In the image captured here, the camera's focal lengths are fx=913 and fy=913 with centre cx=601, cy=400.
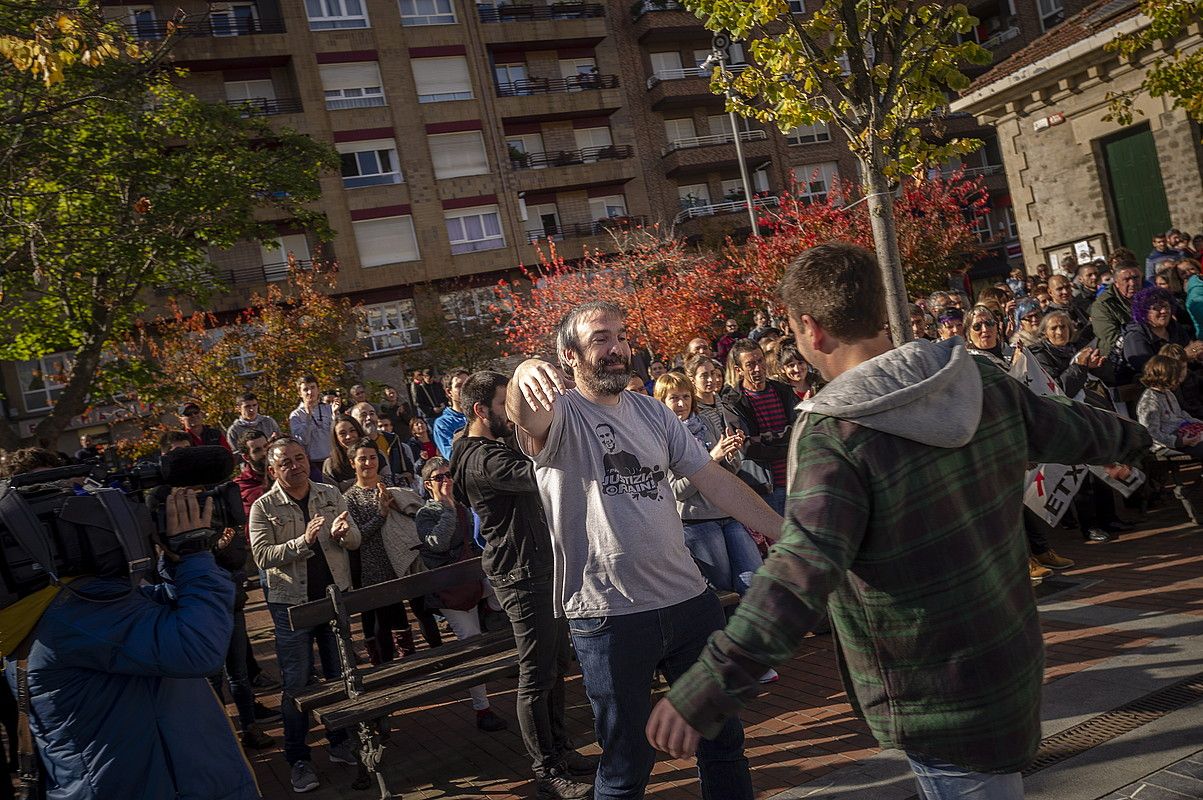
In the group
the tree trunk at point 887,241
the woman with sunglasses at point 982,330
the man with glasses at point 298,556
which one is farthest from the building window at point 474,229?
the man with glasses at point 298,556

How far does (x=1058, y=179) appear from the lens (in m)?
18.6

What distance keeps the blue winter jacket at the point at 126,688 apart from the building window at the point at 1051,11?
3234 centimetres

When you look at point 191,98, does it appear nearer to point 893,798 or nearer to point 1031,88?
point 1031,88

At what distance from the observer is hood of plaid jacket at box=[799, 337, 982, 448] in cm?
216

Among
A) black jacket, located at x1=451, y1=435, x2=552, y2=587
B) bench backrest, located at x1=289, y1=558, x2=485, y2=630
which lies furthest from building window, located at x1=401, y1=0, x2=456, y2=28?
black jacket, located at x1=451, y1=435, x2=552, y2=587

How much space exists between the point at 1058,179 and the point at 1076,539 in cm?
1304

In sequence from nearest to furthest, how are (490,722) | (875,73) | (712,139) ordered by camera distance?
(490,722) → (875,73) → (712,139)

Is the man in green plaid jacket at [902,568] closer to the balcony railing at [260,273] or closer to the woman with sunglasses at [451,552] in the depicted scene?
the woman with sunglasses at [451,552]

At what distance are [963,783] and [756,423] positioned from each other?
5.03 m

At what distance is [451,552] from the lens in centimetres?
674

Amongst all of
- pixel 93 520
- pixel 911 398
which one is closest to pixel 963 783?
pixel 911 398

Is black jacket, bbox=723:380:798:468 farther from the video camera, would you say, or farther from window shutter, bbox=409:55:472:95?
window shutter, bbox=409:55:472:95

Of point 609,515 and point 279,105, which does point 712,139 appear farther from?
point 609,515

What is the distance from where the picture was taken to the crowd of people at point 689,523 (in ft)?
7.12
